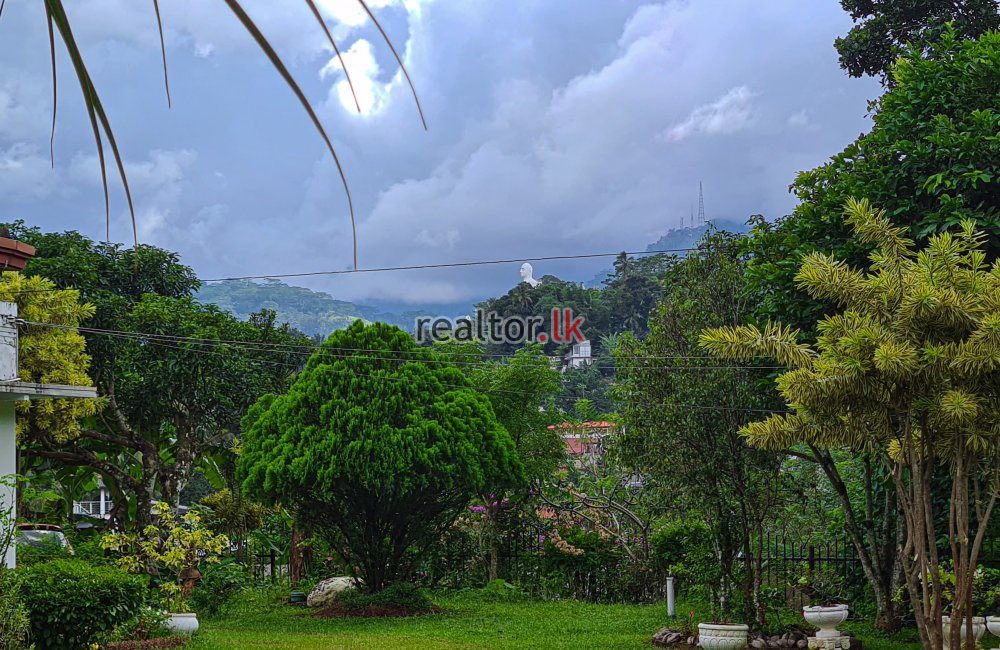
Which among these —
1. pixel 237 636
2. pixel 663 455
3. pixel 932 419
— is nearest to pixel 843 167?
pixel 663 455

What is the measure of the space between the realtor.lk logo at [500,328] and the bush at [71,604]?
506 inches

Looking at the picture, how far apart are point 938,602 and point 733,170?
176ft

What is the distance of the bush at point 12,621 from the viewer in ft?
22.0

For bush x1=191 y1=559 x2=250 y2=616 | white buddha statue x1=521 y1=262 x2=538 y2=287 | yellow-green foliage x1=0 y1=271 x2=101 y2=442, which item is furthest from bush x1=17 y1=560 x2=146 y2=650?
white buddha statue x1=521 y1=262 x2=538 y2=287

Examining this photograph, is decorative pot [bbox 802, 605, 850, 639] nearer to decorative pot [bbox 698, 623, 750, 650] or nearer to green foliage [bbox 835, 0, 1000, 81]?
decorative pot [bbox 698, 623, 750, 650]

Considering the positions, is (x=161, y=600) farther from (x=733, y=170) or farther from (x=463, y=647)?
(x=733, y=170)

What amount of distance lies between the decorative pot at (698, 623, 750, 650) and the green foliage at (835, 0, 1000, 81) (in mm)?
7576

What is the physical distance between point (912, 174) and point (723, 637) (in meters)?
4.95

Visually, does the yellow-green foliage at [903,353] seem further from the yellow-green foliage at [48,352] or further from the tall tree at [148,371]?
the tall tree at [148,371]

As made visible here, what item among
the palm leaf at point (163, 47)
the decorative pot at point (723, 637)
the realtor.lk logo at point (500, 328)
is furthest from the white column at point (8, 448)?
the realtor.lk logo at point (500, 328)

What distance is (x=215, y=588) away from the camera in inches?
501

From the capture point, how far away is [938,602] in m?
6.93

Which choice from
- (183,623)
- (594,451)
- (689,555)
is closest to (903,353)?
(689,555)

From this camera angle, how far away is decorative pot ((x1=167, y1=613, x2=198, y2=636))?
33.7ft
